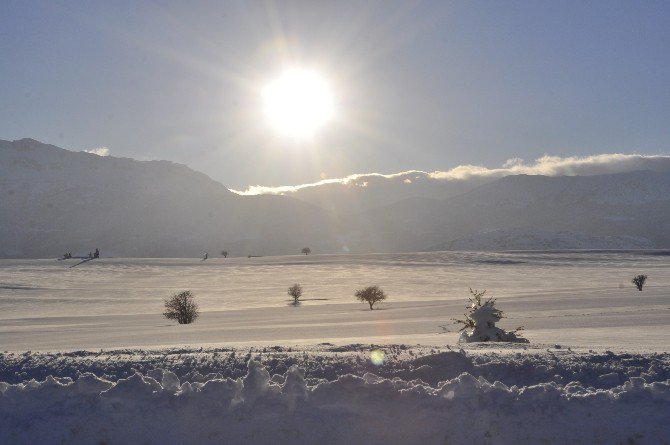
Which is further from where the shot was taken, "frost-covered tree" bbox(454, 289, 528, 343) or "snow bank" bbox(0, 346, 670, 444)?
"frost-covered tree" bbox(454, 289, 528, 343)

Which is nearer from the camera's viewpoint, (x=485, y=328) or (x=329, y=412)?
(x=329, y=412)

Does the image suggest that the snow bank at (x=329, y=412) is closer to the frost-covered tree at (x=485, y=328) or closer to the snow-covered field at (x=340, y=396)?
the snow-covered field at (x=340, y=396)

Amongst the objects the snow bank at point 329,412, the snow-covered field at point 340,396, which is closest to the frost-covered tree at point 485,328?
the snow-covered field at point 340,396

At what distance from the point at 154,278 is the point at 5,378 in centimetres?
6863

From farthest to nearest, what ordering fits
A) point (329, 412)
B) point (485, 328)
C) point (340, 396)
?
point (485, 328), point (340, 396), point (329, 412)

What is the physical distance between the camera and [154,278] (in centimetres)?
7450

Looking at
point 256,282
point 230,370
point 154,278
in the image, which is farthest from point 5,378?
point 154,278

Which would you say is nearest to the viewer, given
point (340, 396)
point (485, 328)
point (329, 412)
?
point (329, 412)

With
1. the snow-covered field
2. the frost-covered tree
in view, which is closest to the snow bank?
the snow-covered field

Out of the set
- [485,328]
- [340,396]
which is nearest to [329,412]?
[340,396]

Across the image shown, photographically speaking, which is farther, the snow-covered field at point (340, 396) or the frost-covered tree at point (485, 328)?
the frost-covered tree at point (485, 328)

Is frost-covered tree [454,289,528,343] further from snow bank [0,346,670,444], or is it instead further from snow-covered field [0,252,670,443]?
snow bank [0,346,670,444]

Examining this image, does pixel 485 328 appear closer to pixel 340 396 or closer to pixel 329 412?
pixel 340 396

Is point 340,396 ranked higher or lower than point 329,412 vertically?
higher
